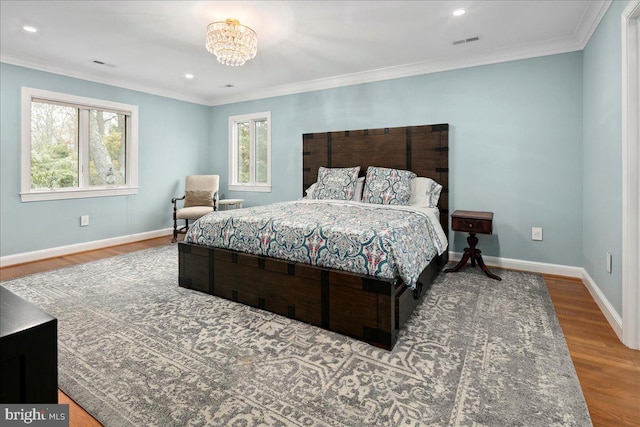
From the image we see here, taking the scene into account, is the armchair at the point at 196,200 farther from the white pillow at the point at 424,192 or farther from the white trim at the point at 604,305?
the white trim at the point at 604,305

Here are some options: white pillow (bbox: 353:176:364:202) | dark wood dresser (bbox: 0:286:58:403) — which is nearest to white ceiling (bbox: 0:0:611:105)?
white pillow (bbox: 353:176:364:202)

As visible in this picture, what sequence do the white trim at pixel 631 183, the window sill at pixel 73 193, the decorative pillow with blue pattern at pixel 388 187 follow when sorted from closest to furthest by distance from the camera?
the white trim at pixel 631 183 < the decorative pillow with blue pattern at pixel 388 187 < the window sill at pixel 73 193

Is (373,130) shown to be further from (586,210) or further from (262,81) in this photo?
(586,210)

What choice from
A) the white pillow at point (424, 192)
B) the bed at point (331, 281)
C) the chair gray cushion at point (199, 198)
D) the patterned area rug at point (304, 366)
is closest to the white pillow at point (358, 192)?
the bed at point (331, 281)

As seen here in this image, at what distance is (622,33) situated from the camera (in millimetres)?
2170

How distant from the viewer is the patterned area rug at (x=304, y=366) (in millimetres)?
1471

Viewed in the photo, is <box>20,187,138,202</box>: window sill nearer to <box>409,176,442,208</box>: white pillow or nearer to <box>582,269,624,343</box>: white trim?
<box>409,176,442,208</box>: white pillow

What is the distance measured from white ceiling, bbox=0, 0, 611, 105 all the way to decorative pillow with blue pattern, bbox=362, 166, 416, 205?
1.34 meters

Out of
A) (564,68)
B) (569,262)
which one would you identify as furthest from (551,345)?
(564,68)

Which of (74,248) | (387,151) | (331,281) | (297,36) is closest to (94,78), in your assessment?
(74,248)

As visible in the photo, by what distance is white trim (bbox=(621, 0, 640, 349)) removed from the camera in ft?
6.67

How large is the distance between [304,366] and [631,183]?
2.29 meters

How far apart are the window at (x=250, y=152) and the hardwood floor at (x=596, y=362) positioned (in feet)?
13.7

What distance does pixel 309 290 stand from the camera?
7.59ft
